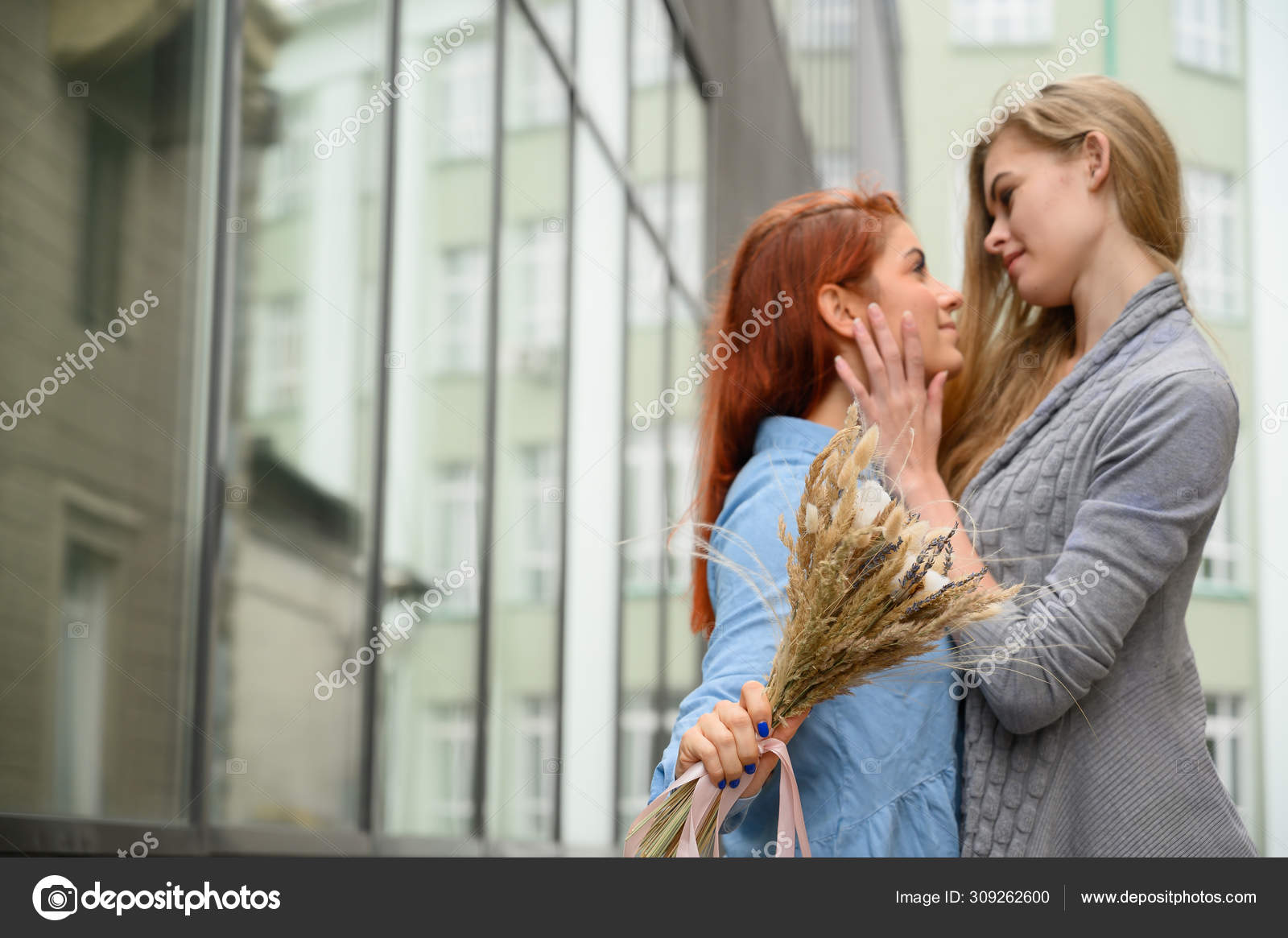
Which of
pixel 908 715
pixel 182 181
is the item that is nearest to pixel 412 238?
pixel 182 181

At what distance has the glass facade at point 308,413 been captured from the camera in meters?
3.39

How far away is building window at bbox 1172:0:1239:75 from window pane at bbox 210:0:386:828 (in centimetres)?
1927

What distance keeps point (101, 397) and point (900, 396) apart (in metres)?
2.29

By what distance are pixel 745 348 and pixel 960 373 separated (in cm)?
43

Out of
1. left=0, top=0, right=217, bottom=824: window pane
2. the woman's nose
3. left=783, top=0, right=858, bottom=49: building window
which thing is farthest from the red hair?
left=783, top=0, right=858, bottom=49: building window

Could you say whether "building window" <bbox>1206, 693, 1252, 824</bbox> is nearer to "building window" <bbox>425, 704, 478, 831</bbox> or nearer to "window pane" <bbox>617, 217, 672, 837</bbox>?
"window pane" <bbox>617, 217, 672, 837</bbox>

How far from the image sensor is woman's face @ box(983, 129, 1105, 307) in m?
2.23

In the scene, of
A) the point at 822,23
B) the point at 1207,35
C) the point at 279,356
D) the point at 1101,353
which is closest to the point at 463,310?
the point at 279,356

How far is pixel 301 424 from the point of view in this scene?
447cm

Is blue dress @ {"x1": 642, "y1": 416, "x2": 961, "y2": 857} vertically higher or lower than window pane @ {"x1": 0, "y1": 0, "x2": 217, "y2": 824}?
lower

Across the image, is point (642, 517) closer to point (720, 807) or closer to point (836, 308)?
point (836, 308)

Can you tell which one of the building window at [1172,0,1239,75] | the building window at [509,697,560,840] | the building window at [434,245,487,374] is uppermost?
the building window at [1172,0,1239,75]

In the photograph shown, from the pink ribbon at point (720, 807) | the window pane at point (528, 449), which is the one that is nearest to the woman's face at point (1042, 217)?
the pink ribbon at point (720, 807)

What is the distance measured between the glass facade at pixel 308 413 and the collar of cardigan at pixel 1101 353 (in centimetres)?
60
